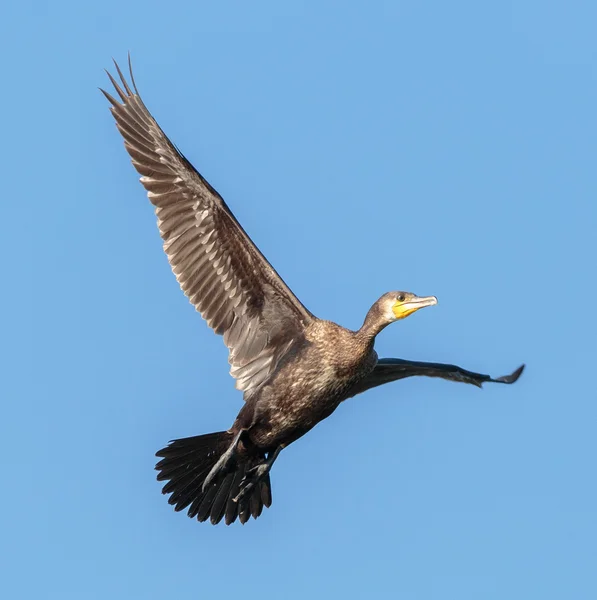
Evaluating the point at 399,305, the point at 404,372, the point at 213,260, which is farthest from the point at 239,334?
the point at 404,372

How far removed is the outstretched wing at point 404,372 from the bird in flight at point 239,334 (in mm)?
981

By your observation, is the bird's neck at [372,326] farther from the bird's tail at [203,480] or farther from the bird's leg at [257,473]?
the bird's tail at [203,480]

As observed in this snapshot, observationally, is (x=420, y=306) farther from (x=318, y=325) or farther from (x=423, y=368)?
(x=423, y=368)

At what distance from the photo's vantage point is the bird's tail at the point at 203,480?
38.7 feet

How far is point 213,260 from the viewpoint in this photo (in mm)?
11867

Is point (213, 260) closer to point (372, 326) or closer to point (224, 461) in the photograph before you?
point (372, 326)

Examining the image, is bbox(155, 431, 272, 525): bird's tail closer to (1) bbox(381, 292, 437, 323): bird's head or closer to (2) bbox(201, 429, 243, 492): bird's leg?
(2) bbox(201, 429, 243, 492): bird's leg

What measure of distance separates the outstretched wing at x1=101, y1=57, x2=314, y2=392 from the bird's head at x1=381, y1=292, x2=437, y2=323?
0.64 meters

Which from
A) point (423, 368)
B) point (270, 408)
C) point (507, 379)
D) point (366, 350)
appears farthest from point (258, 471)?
point (507, 379)

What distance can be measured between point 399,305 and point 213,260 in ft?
5.22

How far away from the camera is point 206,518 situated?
12125mm

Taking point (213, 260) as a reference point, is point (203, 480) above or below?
below

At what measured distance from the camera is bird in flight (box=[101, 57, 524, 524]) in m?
11.5

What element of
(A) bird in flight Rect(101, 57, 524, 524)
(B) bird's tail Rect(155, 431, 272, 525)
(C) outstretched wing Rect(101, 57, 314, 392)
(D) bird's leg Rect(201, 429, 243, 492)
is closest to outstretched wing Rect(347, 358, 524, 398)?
(A) bird in flight Rect(101, 57, 524, 524)
